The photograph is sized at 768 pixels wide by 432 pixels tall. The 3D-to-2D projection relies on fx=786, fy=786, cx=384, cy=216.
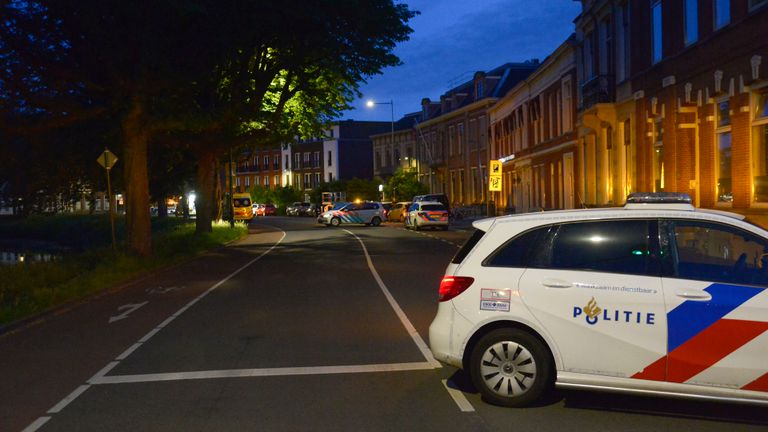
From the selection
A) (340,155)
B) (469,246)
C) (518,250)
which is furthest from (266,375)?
(340,155)

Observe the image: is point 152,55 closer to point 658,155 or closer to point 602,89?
point 658,155

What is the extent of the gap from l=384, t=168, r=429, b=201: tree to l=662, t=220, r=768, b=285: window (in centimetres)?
6100

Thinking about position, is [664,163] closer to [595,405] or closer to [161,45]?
[161,45]

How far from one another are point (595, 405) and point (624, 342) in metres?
0.85

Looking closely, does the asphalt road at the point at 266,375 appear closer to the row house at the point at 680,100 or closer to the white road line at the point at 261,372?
the white road line at the point at 261,372

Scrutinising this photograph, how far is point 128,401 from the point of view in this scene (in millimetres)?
6938

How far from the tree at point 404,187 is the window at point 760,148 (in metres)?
50.6

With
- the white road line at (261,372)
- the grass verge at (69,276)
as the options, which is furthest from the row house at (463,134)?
the white road line at (261,372)

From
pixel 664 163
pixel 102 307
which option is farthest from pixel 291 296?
pixel 664 163

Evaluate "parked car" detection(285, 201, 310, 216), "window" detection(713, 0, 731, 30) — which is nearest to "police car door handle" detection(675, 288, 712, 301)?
"window" detection(713, 0, 731, 30)

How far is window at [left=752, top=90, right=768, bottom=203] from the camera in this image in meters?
16.6

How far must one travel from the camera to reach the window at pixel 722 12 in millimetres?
17844

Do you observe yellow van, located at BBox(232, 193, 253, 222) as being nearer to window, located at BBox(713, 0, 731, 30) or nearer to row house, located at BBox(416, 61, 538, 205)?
row house, located at BBox(416, 61, 538, 205)

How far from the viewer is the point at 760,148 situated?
16812mm
